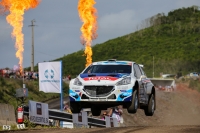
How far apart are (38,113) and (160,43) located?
93.4 meters

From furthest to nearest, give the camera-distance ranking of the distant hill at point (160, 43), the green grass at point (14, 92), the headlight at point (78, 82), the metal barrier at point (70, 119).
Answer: the distant hill at point (160, 43)
the green grass at point (14, 92)
the metal barrier at point (70, 119)
the headlight at point (78, 82)

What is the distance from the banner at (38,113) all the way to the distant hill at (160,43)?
61.1 m

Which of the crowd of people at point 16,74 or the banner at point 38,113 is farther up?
the crowd of people at point 16,74

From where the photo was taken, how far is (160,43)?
378 ft

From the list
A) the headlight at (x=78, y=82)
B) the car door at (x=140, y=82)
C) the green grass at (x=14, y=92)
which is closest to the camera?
the headlight at (x=78, y=82)

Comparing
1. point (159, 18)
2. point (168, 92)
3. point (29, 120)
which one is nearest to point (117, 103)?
point (29, 120)

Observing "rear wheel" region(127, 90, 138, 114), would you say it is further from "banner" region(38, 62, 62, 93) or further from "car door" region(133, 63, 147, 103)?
"banner" region(38, 62, 62, 93)

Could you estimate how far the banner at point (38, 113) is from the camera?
2269 centimetres

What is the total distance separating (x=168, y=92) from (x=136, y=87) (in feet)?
108

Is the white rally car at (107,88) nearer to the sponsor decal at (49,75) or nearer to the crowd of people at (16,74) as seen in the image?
the sponsor decal at (49,75)

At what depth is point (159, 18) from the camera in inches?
5010

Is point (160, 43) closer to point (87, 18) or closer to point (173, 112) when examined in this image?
point (173, 112)

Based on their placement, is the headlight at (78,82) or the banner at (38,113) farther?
the banner at (38,113)

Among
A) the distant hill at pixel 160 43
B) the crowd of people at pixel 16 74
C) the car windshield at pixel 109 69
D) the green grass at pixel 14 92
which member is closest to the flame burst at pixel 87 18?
the car windshield at pixel 109 69
